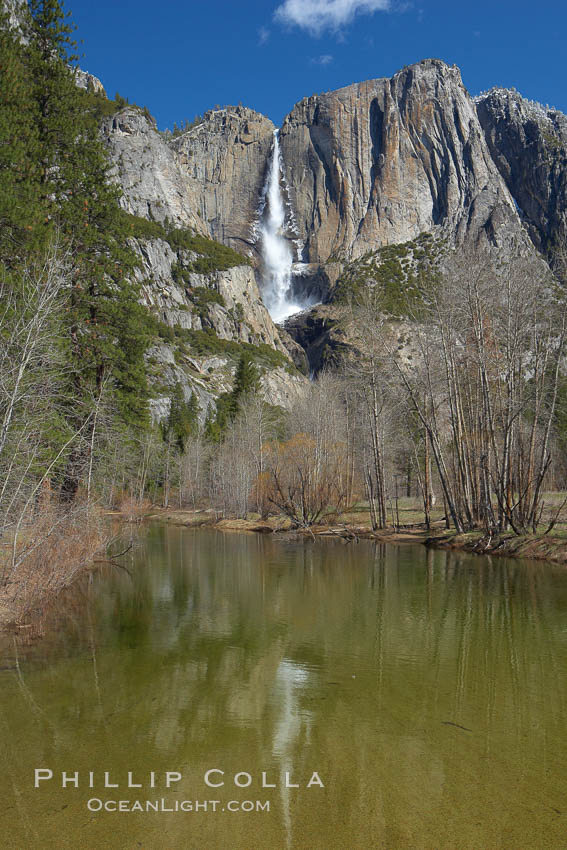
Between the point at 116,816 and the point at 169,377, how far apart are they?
7479cm

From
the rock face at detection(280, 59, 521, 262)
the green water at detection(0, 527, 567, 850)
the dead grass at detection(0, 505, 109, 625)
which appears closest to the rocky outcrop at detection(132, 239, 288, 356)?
the rock face at detection(280, 59, 521, 262)

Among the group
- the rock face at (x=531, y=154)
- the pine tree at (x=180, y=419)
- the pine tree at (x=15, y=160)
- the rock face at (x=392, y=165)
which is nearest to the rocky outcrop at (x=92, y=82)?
the rock face at (x=392, y=165)

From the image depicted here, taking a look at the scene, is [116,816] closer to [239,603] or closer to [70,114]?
[239,603]

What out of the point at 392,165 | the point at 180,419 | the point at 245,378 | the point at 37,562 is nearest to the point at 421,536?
the point at 37,562

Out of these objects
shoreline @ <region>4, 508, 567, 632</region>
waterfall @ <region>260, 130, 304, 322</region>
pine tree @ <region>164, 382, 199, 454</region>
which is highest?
waterfall @ <region>260, 130, 304, 322</region>

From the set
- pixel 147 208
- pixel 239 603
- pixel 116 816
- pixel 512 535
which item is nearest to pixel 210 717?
pixel 116 816

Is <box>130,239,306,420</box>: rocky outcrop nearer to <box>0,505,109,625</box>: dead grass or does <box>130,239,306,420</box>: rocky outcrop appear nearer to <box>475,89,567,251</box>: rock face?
<box>475,89,567,251</box>: rock face

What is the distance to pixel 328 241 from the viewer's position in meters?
148

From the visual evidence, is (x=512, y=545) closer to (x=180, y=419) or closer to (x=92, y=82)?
(x=180, y=419)

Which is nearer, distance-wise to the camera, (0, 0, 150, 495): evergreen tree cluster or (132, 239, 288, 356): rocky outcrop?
(0, 0, 150, 495): evergreen tree cluster

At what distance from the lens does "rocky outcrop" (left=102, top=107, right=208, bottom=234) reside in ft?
386

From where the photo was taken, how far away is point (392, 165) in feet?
466

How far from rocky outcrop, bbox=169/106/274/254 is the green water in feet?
493

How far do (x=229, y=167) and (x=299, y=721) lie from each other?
17307 centimetres
